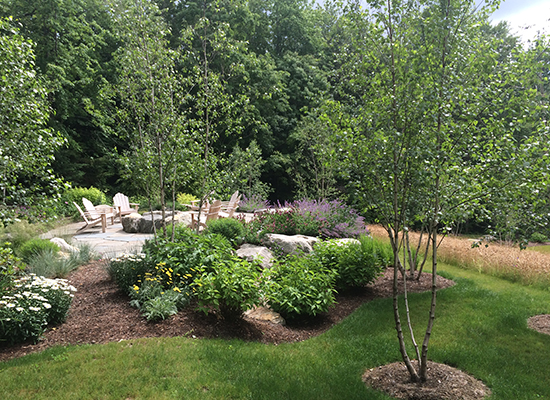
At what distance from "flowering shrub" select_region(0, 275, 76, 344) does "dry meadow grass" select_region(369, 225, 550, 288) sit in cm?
635

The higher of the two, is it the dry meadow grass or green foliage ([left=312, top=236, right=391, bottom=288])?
green foliage ([left=312, top=236, right=391, bottom=288])

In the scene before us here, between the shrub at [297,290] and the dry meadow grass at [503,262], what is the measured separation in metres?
3.26

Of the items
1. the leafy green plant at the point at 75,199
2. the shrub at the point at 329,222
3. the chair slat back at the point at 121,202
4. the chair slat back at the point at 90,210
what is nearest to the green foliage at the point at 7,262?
the shrub at the point at 329,222

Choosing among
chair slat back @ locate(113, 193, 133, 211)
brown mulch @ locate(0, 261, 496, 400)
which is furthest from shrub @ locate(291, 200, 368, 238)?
chair slat back @ locate(113, 193, 133, 211)

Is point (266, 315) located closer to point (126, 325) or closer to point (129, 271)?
point (126, 325)

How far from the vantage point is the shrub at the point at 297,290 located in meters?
4.52

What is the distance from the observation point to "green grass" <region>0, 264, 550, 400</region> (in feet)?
9.32

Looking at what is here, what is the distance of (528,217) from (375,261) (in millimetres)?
3146

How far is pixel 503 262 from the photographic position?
752cm

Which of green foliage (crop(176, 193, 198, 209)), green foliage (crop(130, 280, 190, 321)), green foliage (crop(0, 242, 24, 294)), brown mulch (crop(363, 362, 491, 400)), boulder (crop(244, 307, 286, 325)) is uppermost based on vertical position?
green foliage (crop(0, 242, 24, 294))

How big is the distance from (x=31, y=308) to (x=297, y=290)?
9.40ft

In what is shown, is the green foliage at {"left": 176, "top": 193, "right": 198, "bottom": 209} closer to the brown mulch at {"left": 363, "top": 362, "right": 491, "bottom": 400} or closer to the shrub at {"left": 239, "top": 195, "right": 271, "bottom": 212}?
the shrub at {"left": 239, "top": 195, "right": 271, "bottom": 212}

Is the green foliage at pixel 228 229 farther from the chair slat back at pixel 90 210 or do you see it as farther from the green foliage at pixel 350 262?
the chair slat back at pixel 90 210

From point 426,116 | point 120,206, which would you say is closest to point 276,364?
point 426,116
